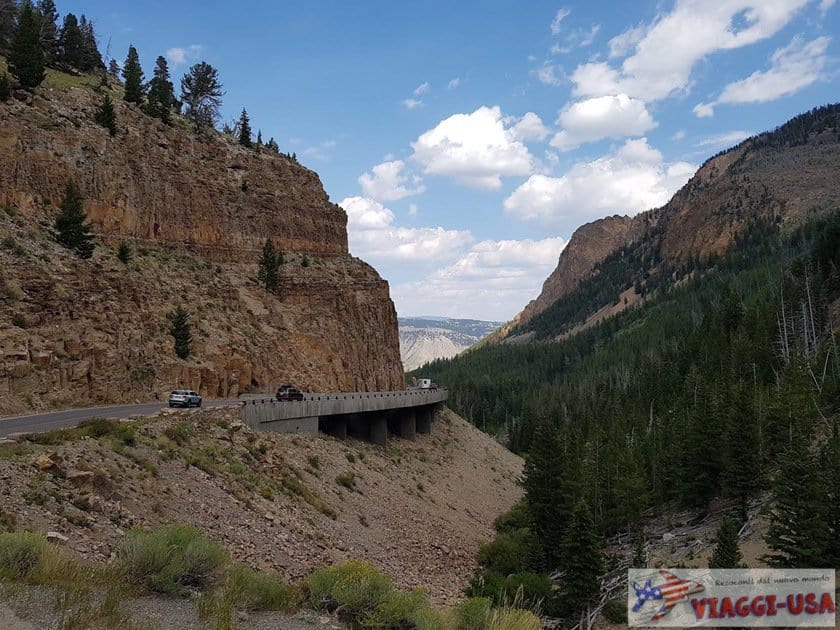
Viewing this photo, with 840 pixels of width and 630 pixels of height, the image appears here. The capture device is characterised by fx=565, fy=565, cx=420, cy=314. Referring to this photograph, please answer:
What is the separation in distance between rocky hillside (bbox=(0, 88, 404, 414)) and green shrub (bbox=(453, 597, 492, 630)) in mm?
24746

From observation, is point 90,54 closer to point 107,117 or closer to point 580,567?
point 107,117

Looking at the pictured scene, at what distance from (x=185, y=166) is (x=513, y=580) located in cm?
4364

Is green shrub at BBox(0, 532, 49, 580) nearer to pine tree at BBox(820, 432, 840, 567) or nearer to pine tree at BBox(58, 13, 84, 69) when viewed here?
pine tree at BBox(820, 432, 840, 567)

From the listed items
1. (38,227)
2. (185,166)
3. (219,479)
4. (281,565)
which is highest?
(185,166)

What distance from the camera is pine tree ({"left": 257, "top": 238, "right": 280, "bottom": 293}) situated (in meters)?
50.5

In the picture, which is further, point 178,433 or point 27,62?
point 27,62

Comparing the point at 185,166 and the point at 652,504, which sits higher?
the point at 185,166

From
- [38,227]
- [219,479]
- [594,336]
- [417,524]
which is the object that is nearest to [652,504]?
[417,524]

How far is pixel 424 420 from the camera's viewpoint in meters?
54.8

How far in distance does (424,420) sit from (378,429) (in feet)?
40.3

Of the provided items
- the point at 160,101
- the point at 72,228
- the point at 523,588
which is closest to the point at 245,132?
the point at 160,101

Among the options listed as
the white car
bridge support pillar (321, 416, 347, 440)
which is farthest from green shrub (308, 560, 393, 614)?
bridge support pillar (321, 416, 347, 440)

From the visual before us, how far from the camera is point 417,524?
2889 cm

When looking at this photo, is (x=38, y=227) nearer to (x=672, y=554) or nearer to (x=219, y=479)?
(x=219, y=479)
